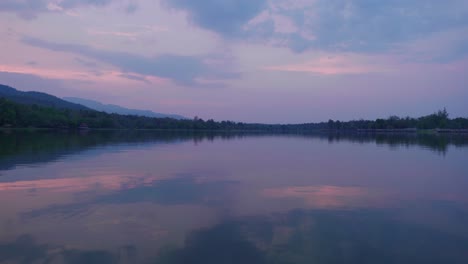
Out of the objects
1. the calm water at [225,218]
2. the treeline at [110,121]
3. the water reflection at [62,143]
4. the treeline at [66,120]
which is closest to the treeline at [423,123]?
the treeline at [110,121]

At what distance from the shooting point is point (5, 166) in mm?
17109

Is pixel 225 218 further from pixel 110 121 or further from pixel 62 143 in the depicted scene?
pixel 110 121

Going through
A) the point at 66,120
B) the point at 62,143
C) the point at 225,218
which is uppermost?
the point at 66,120

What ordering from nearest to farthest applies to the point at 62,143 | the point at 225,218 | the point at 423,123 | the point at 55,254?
the point at 55,254 < the point at 225,218 < the point at 62,143 < the point at 423,123

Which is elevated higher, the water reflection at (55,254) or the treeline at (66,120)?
the treeline at (66,120)

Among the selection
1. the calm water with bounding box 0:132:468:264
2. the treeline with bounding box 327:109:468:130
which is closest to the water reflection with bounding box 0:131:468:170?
the calm water with bounding box 0:132:468:264

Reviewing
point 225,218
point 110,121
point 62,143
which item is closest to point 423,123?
point 110,121

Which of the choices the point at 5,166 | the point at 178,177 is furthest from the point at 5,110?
the point at 178,177

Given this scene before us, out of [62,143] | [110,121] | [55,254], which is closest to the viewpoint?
[55,254]

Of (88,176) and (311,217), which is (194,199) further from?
(88,176)

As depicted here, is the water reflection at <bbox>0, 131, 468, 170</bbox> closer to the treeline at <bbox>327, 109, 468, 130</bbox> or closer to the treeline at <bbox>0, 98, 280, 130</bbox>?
the treeline at <bbox>0, 98, 280, 130</bbox>

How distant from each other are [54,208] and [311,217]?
23.3 ft

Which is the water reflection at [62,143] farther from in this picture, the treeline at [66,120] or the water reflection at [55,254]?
the treeline at [66,120]

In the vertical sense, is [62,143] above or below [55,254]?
above
